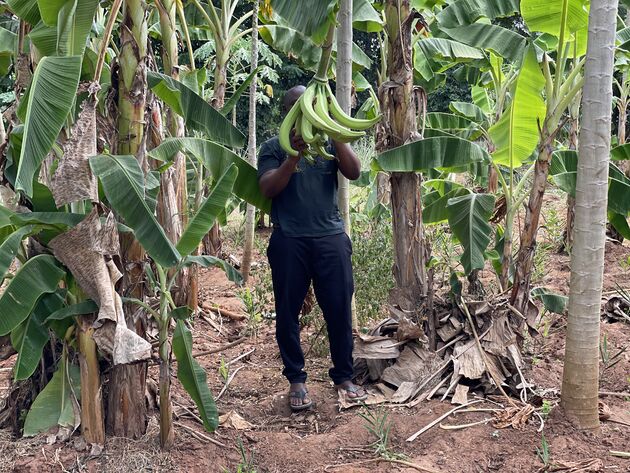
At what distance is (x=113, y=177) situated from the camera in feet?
9.82

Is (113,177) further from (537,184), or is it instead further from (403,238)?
(537,184)

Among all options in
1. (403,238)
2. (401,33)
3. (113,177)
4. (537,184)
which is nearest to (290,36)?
(401,33)

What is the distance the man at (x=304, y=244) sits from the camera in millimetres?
3979

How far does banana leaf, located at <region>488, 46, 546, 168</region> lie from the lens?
427 cm

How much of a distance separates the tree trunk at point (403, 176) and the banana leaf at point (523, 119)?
2.05 feet

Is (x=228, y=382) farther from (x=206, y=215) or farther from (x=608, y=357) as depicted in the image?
(x=608, y=357)

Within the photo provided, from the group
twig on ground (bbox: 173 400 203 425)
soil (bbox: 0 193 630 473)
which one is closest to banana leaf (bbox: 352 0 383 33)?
soil (bbox: 0 193 630 473)

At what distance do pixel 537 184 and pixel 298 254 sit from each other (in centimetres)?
163

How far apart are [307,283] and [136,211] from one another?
141cm

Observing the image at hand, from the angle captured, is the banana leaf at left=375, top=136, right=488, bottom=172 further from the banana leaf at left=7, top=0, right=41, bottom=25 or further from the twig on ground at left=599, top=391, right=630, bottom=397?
the banana leaf at left=7, top=0, right=41, bottom=25

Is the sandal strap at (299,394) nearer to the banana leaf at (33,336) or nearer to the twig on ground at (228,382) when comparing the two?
the twig on ground at (228,382)

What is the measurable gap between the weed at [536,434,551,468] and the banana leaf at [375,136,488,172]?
186cm

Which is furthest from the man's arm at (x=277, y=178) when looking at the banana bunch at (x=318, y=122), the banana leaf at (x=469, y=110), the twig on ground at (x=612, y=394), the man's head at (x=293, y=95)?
the banana leaf at (x=469, y=110)

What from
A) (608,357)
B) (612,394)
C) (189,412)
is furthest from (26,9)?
(608,357)
